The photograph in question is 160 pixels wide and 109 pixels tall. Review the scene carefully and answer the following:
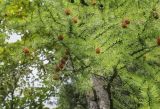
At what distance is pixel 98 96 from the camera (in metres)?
5.27

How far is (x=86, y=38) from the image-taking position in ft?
14.3

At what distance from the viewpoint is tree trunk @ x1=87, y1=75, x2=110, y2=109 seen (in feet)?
16.9

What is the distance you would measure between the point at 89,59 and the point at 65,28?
1.56 ft

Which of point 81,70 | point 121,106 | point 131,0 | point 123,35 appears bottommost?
point 121,106

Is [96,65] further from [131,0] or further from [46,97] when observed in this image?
[46,97]

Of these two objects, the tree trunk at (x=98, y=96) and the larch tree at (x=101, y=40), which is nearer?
the larch tree at (x=101, y=40)

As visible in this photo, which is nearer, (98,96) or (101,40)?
(101,40)

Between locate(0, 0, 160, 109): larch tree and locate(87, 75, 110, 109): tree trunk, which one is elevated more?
locate(0, 0, 160, 109): larch tree

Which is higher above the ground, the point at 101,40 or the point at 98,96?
the point at 101,40

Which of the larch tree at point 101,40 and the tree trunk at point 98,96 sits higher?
the larch tree at point 101,40

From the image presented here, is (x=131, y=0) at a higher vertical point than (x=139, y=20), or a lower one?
higher

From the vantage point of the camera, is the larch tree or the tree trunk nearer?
the larch tree

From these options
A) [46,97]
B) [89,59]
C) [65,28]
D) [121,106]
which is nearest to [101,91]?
[121,106]

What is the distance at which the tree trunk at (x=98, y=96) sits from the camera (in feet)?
16.9
